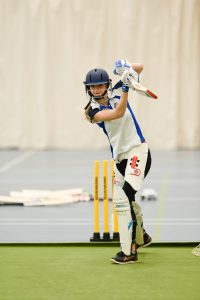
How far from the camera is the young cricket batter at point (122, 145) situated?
7406mm

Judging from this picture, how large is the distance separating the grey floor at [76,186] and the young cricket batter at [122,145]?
169 centimetres

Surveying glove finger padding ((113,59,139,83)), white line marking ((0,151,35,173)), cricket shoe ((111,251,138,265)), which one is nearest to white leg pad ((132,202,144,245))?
cricket shoe ((111,251,138,265))

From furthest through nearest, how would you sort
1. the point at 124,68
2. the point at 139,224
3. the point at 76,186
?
the point at 76,186, the point at 139,224, the point at 124,68

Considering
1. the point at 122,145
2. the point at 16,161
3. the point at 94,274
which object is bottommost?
the point at 94,274

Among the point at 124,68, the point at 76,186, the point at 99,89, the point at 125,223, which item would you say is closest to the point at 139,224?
the point at 125,223

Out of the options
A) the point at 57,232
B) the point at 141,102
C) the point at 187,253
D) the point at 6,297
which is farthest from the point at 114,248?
the point at 141,102

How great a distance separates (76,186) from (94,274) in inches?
265

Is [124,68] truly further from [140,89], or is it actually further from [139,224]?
[139,224]

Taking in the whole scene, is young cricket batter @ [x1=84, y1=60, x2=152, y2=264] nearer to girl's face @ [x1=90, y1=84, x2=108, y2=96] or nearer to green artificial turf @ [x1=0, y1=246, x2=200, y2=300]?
girl's face @ [x1=90, y1=84, x2=108, y2=96]

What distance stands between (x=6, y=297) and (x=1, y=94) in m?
14.0

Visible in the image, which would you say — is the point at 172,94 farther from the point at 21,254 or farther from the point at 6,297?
the point at 6,297

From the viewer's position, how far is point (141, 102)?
19531 millimetres

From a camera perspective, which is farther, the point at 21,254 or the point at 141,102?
the point at 141,102

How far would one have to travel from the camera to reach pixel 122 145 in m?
7.54
